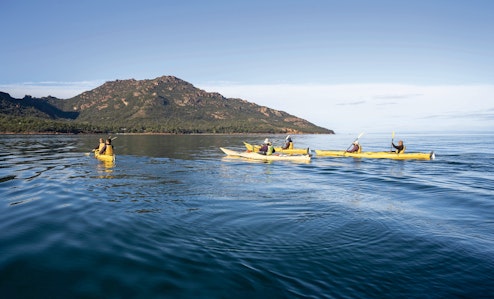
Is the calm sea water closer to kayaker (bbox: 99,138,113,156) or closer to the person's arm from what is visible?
kayaker (bbox: 99,138,113,156)

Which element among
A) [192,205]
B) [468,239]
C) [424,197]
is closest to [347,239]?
[468,239]

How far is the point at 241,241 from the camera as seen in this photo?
30.2 feet

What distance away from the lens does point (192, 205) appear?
13555mm

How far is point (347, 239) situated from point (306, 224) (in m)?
1.73

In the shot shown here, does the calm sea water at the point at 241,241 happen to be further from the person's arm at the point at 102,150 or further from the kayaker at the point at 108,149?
the person's arm at the point at 102,150

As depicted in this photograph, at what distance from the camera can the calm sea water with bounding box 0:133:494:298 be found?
670cm

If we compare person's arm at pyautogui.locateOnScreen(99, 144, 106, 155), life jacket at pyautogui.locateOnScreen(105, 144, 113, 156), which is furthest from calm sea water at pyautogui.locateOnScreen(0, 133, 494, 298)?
person's arm at pyautogui.locateOnScreen(99, 144, 106, 155)

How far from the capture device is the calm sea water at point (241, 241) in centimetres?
670

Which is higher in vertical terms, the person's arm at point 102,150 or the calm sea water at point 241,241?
the person's arm at point 102,150

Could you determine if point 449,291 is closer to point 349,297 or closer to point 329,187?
point 349,297

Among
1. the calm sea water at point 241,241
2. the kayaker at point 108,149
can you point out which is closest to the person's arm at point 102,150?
the kayaker at point 108,149

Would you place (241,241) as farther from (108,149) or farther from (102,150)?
(102,150)

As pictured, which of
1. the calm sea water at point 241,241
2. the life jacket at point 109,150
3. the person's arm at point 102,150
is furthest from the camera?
the person's arm at point 102,150

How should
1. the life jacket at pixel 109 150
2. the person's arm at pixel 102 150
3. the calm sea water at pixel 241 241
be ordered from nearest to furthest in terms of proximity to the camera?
1. the calm sea water at pixel 241 241
2. the life jacket at pixel 109 150
3. the person's arm at pixel 102 150
